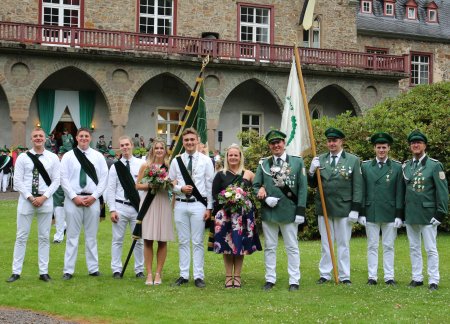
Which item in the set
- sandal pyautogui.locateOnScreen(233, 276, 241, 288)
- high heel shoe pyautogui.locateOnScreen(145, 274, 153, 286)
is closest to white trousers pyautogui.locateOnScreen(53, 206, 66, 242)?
high heel shoe pyautogui.locateOnScreen(145, 274, 153, 286)

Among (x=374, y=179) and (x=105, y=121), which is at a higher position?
(x=105, y=121)

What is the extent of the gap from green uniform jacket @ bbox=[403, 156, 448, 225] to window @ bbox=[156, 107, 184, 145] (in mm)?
24491

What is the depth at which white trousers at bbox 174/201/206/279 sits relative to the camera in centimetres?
968

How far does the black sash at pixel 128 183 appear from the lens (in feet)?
33.7

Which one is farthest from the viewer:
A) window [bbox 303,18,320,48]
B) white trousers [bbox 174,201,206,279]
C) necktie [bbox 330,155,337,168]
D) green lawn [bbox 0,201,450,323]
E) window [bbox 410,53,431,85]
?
window [bbox 410,53,431,85]

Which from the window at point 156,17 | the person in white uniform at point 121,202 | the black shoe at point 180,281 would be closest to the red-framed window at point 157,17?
the window at point 156,17

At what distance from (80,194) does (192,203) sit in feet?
5.47

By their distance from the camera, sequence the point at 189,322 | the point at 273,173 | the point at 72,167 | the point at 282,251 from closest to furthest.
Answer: the point at 189,322
the point at 273,173
the point at 72,167
the point at 282,251

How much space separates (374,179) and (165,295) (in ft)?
10.8

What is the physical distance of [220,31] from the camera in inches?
1348

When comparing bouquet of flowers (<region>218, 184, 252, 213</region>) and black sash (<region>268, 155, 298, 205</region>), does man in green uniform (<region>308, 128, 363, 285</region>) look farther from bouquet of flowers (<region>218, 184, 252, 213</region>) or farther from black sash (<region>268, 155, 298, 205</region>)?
bouquet of flowers (<region>218, 184, 252, 213</region>)

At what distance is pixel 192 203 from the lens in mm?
9711

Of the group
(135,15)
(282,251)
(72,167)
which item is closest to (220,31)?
(135,15)

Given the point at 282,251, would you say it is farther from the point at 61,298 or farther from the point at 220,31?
the point at 220,31
